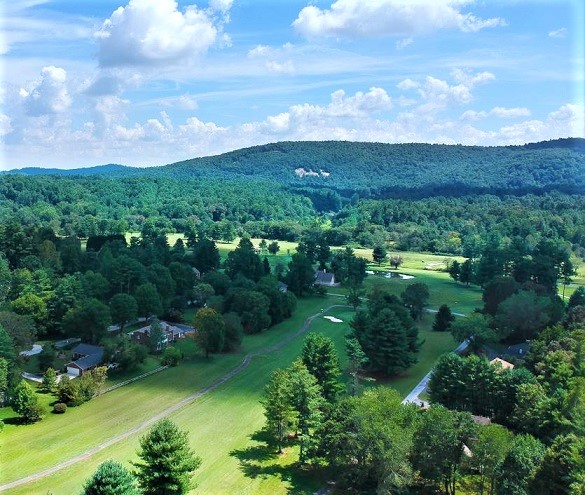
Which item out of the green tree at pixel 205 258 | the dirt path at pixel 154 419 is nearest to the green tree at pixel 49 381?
the dirt path at pixel 154 419

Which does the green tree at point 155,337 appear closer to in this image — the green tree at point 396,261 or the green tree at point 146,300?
the green tree at point 146,300

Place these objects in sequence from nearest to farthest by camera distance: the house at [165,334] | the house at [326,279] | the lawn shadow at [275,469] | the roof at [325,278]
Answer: the lawn shadow at [275,469], the house at [165,334], the house at [326,279], the roof at [325,278]

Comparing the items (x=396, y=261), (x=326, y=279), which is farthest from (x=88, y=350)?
(x=396, y=261)

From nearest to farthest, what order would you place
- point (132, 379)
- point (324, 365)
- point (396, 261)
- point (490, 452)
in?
point (490, 452) → point (324, 365) → point (132, 379) → point (396, 261)

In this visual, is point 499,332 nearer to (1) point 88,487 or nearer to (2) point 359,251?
(1) point 88,487

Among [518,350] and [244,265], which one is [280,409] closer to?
[518,350]
